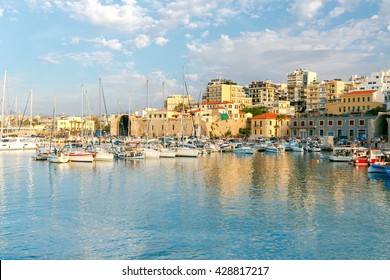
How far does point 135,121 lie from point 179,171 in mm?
55711

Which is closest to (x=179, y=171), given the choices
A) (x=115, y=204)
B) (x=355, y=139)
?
(x=115, y=204)

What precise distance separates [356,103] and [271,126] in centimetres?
1433

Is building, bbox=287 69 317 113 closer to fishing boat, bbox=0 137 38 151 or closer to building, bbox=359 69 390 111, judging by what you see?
building, bbox=359 69 390 111

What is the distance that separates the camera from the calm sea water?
13.6 metres

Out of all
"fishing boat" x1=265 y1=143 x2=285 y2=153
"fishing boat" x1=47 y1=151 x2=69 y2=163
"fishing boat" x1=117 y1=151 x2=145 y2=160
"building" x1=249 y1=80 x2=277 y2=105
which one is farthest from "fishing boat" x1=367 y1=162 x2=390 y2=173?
"building" x1=249 y1=80 x2=277 y2=105

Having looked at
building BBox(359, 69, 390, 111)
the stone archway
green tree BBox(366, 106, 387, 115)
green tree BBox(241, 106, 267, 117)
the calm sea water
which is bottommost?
the calm sea water

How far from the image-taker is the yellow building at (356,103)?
6794 cm

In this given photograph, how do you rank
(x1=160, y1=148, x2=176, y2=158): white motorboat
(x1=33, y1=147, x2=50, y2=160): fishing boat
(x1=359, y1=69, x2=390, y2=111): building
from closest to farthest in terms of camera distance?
(x1=33, y1=147, x2=50, y2=160): fishing boat
(x1=160, y1=148, x2=176, y2=158): white motorboat
(x1=359, y1=69, x2=390, y2=111): building

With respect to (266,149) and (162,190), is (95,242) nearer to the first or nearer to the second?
(162,190)

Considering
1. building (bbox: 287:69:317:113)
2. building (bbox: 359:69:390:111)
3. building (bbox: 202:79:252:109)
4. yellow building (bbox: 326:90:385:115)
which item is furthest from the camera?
building (bbox: 202:79:252:109)

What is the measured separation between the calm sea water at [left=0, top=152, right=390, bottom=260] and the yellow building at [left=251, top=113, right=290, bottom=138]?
45.6 m

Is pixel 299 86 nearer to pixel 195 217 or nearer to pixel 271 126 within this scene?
pixel 271 126

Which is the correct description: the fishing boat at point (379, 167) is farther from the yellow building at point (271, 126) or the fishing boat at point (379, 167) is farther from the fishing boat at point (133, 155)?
the yellow building at point (271, 126)

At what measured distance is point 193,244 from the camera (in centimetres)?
1404
